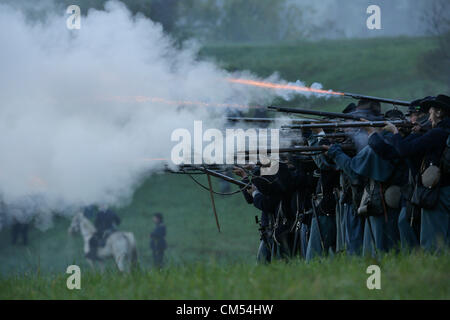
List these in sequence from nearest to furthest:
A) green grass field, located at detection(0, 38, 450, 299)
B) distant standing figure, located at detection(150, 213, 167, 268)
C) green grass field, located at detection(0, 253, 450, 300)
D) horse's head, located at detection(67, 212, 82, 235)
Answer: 1. green grass field, located at detection(0, 253, 450, 300)
2. green grass field, located at detection(0, 38, 450, 299)
3. distant standing figure, located at detection(150, 213, 167, 268)
4. horse's head, located at detection(67, 212, 82, 235)

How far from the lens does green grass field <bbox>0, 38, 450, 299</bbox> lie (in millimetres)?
5988

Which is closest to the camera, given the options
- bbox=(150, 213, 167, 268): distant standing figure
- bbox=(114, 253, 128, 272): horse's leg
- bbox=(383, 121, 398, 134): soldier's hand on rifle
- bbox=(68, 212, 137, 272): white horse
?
bbox=(114, 253, 128, 272): horse's leg

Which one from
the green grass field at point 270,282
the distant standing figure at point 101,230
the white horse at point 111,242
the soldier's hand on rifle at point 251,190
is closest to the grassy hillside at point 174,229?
the white horse at point 111,242

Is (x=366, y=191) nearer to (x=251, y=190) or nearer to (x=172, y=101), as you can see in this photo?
(x=172, y=101)

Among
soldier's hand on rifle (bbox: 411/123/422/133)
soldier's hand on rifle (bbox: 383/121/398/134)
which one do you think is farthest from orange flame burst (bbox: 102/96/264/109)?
soldier's hand on rifle (bbox: 411/123/422/133)

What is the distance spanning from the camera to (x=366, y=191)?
8547mm

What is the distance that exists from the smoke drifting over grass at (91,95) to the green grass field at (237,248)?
1413mm

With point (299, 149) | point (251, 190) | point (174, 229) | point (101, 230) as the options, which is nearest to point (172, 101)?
point (251, 190)

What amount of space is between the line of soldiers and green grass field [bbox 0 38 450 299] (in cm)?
91

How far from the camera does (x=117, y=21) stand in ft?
33.2

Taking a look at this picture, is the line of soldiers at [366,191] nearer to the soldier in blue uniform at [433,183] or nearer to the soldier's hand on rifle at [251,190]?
the soldier in blue uniform at [433,183]

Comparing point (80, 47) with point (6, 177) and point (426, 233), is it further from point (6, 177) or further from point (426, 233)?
point (426, 233)

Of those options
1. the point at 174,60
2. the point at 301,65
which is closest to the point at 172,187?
the point at 301,65

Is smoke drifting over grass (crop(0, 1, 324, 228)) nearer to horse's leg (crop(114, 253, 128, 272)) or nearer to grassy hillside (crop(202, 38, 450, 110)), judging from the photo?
horse's leg (crop(114, 253, 128, 272))
